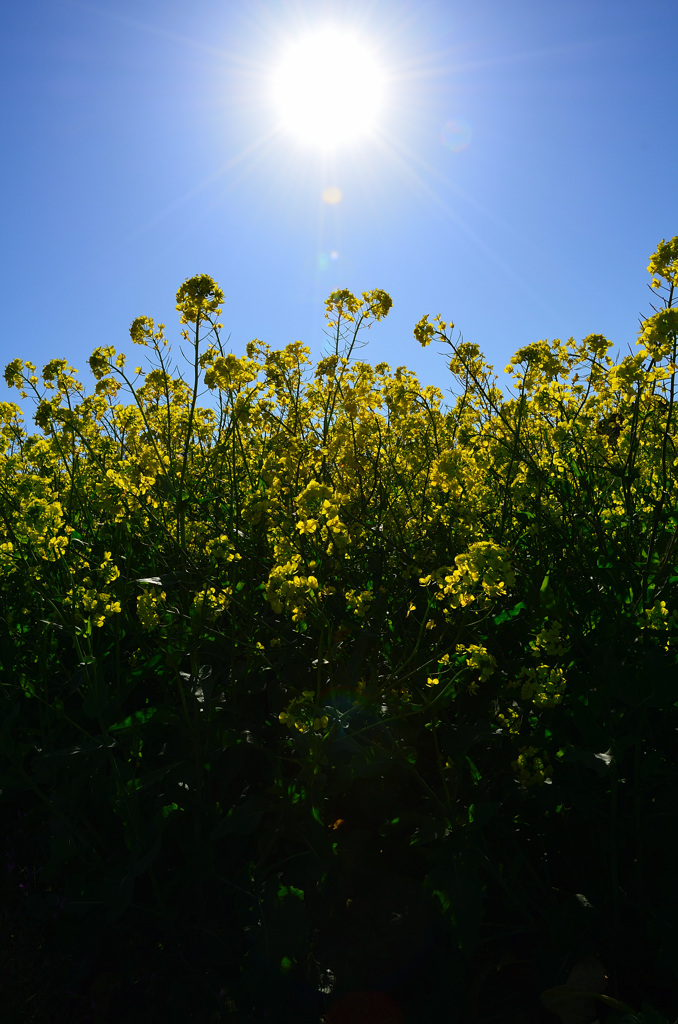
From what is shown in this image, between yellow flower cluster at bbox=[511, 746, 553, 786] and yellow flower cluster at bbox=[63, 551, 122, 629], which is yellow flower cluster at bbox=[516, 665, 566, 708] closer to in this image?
yellow flower cluster at bbox=[511, 746, 553, 786]

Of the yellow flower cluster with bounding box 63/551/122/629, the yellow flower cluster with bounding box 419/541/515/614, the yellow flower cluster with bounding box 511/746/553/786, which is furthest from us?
the yellow flower cluster with bounding box 63/551/122/629

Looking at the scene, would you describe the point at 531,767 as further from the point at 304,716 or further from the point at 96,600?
the point at 96,600

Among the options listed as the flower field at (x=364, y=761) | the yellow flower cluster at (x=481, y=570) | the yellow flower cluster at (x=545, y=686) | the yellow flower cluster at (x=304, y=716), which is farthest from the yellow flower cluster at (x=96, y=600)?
the yellow flower cluster at (x=545, y=686)

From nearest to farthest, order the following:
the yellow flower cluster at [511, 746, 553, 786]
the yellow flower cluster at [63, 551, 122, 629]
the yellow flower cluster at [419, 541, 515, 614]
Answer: the yellow flower cluster at [419, 541, 515, 614]
the yellow flower cluster at [511, 746, 553, 786]
the yellow flower cluster at [63, 551, 122, 629]

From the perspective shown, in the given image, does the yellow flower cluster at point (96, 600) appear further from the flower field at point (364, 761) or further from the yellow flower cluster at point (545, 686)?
the yellow flower cluster at point (545, 686)

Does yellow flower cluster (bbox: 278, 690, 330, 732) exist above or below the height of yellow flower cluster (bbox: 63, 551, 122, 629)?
below

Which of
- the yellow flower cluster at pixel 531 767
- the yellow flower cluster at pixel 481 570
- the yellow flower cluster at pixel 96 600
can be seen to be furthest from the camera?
the yellow flower cluster at pixel 96 600

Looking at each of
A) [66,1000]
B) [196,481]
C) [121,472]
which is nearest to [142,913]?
[66,1000]

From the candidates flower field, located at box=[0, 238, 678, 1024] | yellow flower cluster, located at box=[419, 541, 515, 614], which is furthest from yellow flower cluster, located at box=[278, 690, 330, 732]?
yellow flower cluster, located at box=[419, 541, 515, 614]

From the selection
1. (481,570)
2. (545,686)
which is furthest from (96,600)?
(545,686)

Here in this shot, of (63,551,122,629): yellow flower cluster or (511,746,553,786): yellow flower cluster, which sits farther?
(63,551,122,629): yellow flower cluster

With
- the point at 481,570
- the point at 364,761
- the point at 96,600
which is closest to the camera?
the point at 481,570

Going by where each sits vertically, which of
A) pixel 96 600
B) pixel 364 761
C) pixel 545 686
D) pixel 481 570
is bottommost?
pixel 364 761

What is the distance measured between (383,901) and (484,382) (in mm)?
2674
